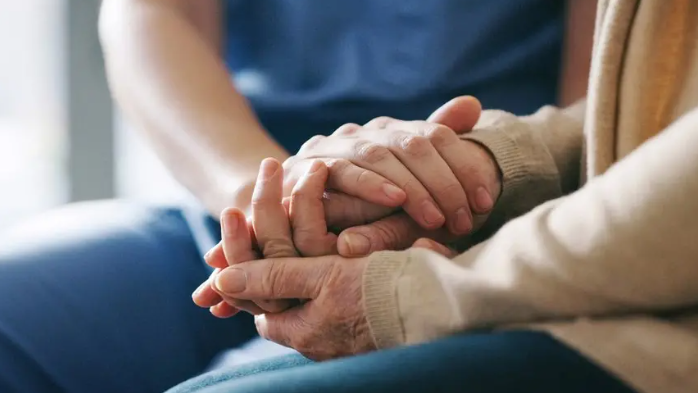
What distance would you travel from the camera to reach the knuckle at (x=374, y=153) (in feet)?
2.06

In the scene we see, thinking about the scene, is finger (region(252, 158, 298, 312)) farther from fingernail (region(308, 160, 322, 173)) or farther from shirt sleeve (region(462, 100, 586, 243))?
shirt sleeve (region(462, 100, 586, 243))

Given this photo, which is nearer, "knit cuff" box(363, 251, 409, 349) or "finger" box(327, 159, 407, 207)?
"knit cuff" box(363, 251, 409, 349)

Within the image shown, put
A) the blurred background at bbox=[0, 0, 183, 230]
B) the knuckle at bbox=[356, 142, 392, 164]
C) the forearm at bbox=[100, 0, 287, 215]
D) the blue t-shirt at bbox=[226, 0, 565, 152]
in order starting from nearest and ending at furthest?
1. the knuckle at bbox=[356, 142, 392, 164]
2. the forearm at bbox=[100, 0, 287, 215]
3. the blue t-shirt at bbox=[226, 0, 565, 152]
4. the blurred background at bbox=[0, 0, 183, 230]

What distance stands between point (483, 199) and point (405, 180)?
70 millimetres

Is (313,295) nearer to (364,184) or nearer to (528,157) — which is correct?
(364,184)

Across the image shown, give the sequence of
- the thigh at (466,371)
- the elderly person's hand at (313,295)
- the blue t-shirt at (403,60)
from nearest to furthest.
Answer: the thigh at (466,371), the elderly person's hand at (313,295), the blue t-shirt at (403,60)

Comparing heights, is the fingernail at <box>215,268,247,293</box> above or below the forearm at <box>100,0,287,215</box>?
below

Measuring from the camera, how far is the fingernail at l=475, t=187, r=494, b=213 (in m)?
0.63

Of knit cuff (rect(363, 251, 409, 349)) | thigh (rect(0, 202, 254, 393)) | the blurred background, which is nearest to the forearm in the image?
thigh (rect(0, 202, 254, 393))

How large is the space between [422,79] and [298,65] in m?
0.18

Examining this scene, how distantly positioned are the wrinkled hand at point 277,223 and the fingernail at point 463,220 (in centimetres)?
10

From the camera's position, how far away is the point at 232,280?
0.59 m

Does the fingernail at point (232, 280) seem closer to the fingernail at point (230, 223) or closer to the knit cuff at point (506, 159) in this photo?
the fingernail at point (230, 223)

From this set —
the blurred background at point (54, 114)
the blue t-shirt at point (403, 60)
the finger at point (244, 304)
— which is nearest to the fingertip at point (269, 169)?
the finger at point (244, 304)
